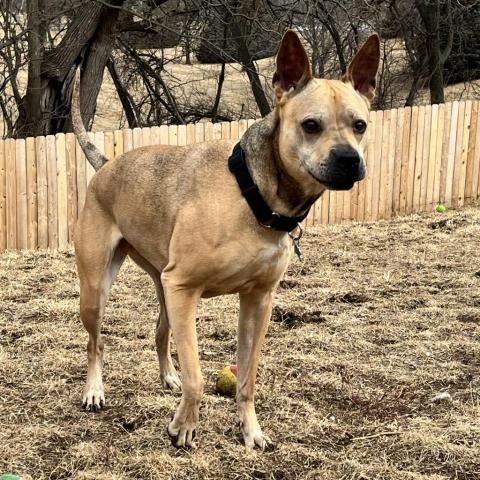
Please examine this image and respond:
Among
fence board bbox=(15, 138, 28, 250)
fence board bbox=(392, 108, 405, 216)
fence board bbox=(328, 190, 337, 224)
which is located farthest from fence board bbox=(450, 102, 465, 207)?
fence board bbox=(15, 138, 28, 250)

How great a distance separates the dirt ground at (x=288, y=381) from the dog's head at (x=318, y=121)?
1.42 m

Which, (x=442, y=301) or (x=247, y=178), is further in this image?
A: (x=442, y=301)

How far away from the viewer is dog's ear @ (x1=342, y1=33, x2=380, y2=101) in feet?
11.8

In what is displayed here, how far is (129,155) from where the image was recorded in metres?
4.40

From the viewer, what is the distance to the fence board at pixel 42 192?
8.61m

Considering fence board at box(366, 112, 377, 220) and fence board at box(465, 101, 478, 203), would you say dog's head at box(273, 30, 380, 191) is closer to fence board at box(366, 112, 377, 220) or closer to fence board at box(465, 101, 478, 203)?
fence board at box(366, 112, 377, 220)

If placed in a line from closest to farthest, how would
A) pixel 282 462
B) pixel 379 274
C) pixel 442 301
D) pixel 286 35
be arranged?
pixel 286 35 → pixel 282 462 → pixel 442 301 → pixel 379 274

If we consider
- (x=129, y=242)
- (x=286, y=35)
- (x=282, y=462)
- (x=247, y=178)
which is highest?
(x=286, y=35)

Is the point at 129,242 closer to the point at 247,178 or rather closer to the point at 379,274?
the point at 247,178

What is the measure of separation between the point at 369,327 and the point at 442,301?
3.45 ft

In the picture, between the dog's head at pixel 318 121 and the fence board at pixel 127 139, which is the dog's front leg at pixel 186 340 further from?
the fence board at pixel 127 139

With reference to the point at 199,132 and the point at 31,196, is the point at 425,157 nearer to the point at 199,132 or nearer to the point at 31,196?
the point at 199,132

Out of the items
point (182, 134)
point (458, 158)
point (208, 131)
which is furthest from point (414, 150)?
point (182, 134)

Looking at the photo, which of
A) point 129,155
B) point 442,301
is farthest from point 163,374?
point 442,301
